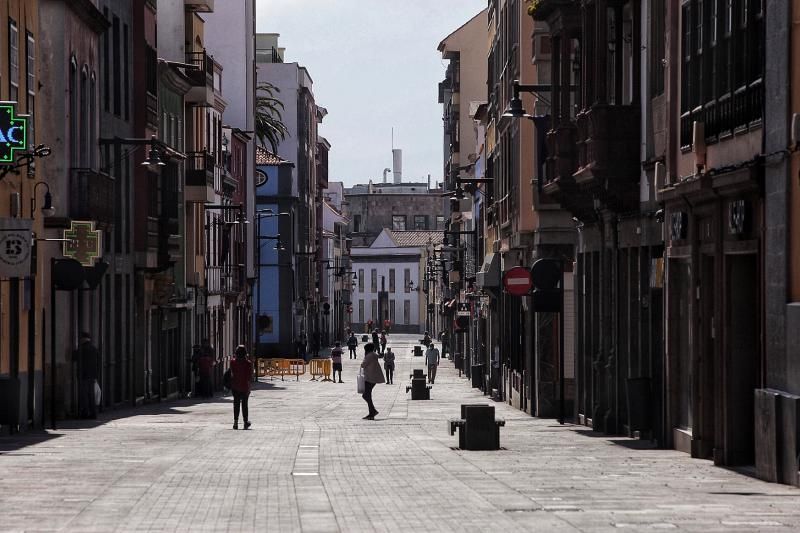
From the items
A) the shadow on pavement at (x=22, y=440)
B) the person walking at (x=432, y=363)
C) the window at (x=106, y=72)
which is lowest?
the person walking at (x=432, y=363)

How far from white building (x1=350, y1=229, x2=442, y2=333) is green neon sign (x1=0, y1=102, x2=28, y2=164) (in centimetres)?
16086

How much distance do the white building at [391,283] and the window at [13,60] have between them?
157m

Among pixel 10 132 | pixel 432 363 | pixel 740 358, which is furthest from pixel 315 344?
pixel 740 358

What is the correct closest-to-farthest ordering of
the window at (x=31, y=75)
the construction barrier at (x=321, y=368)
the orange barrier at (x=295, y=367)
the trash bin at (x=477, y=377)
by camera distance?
the window at (x=31, y=75) < the trash bin at (x=477, y=377) < the construction barrier at (x=321, y=368) < the orange barrier at (x=295, y=367)

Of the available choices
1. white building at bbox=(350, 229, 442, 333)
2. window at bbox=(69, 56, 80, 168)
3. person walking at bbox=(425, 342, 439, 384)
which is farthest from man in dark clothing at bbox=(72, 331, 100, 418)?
white building at bbox=(350, 229, 442, 333)

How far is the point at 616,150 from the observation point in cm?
2805

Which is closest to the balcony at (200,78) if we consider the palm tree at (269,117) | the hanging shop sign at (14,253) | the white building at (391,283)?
the hanging shop sign at (14,253)

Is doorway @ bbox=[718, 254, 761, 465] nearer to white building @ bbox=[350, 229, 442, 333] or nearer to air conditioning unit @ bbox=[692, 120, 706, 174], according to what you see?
air conditioning unit @ bbox=[692, 120, 706, 174]

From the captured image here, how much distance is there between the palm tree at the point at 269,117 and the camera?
342ft

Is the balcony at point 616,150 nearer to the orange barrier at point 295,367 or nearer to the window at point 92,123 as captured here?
the window at point 92,123

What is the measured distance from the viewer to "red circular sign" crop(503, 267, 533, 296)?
36.2 meters

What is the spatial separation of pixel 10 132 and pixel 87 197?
9.28 meters

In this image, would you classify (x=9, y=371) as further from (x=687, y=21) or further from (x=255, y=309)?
(x=255, y=309)

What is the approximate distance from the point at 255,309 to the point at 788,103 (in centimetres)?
8539
